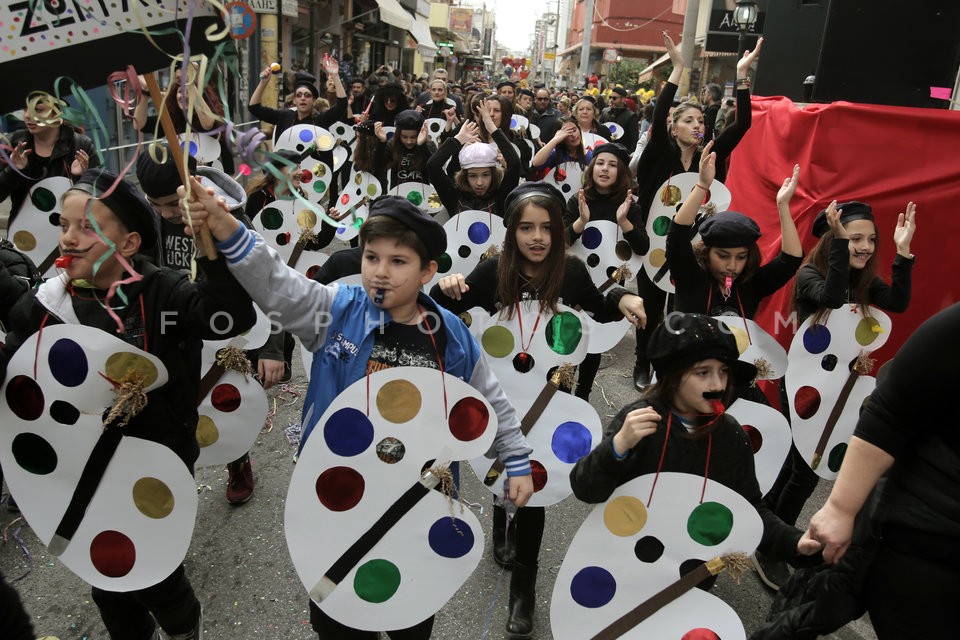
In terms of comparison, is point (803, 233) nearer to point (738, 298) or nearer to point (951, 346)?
point (738, 298)

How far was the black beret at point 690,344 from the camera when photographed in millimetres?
2049

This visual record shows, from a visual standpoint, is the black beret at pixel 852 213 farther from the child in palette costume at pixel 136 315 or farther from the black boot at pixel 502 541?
the child in palette costume at pixel 136 315

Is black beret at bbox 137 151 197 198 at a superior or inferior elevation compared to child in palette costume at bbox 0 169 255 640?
superior

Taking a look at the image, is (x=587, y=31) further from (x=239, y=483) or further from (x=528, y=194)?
(x=239, y=483)

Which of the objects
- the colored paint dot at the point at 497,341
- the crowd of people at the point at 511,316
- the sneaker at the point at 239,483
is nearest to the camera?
the crowd of people at the point at 511,316

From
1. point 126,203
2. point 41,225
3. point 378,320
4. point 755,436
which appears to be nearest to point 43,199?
point 41,225

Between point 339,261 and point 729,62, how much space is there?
30.0 meters

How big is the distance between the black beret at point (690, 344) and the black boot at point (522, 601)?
1084mm

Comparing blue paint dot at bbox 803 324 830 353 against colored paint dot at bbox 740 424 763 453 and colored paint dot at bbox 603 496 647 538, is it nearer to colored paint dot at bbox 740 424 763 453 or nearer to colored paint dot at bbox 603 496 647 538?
colored paint dot at bbox 740 424 763 453

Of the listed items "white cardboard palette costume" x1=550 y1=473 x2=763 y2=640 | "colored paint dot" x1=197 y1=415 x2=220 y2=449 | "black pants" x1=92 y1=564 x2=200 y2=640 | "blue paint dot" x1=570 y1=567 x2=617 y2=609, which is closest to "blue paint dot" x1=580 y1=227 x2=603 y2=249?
"colored paint dot" x1=197 y1=415 x2=220 y2=449

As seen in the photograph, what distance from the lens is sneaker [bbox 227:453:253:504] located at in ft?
11.4

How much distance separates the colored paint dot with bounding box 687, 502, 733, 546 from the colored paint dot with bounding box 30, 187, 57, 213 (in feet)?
12.8

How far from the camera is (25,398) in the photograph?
205 cm

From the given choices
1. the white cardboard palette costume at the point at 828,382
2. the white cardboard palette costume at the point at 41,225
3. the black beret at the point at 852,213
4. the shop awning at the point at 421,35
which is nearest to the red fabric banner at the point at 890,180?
the black beret at the point at 852,213
